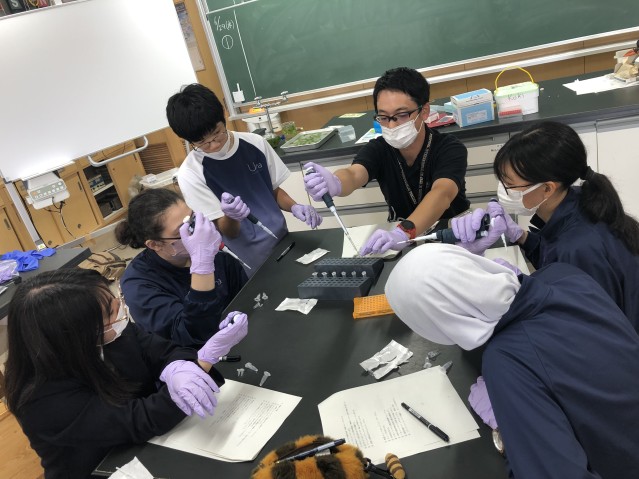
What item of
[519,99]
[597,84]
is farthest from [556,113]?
[597,84]

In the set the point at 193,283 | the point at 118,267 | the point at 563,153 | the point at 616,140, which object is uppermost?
the point at 563,153

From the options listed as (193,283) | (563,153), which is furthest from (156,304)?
(563,153)

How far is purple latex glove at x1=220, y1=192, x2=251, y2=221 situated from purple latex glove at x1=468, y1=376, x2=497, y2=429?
120cm

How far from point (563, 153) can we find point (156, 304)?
137cm

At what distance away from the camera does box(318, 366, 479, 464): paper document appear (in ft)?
3.27

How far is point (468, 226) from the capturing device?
1.48m

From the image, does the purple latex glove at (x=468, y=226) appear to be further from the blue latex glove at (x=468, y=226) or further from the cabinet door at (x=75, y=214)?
the cabinet door at (x=75, y=214)

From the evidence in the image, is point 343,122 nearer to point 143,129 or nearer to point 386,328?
point 143,129

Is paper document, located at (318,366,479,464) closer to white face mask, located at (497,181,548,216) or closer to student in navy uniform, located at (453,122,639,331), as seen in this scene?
student in navy uniform, located at (453,122,639,331)

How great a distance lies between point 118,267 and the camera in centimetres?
374

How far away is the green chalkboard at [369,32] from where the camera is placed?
10.8 feet

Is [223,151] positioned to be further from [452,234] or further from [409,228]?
[452,234]

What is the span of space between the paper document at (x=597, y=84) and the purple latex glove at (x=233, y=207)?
7.17 ft

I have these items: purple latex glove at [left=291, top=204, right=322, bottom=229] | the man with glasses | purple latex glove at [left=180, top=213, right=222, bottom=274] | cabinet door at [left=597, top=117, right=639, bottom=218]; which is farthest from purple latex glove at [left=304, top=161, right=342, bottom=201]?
cabinet door at [left=597, top=117, right=639, bottom=218]
